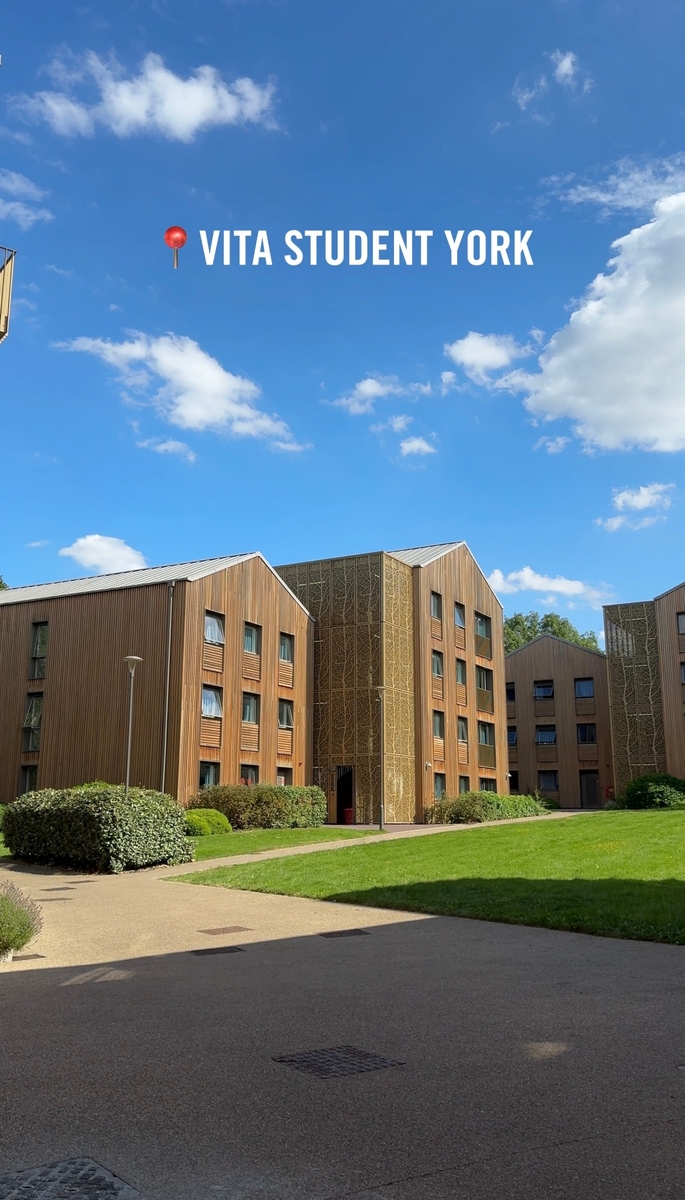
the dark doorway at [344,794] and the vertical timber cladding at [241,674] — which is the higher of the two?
the vertical timber cladding at [241,674]

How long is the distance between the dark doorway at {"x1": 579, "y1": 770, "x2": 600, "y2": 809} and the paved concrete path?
48.1m

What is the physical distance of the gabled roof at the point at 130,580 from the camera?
118 feet

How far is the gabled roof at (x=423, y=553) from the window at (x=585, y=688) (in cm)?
1532

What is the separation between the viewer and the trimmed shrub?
1622 inches

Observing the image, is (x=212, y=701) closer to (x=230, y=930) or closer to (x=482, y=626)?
(x=482, y=626)

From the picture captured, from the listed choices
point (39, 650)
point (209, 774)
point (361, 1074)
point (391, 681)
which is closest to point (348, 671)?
point (391, 681)

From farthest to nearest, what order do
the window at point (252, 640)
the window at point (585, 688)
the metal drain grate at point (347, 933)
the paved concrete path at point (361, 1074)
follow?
the window at point (585, 688) → the window at point (252, 640) → the metal drain grate at point (347, 933) → the paved concrete path at point (361, 1074)

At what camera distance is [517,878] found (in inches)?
622

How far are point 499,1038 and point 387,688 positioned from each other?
3468 centimetres

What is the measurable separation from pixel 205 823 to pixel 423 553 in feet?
70.1

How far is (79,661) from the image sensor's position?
3612 cm

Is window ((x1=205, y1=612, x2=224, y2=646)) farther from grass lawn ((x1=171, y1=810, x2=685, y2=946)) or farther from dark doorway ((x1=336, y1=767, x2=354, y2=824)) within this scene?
grass lawn ((x1=171, y1=810, x2=685, y2=946))

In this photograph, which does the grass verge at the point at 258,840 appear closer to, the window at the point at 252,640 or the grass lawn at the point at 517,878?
the grass lawn at the point at 517,878

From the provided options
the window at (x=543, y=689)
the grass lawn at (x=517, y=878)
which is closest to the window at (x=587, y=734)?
the window at (x=543, y=689)
